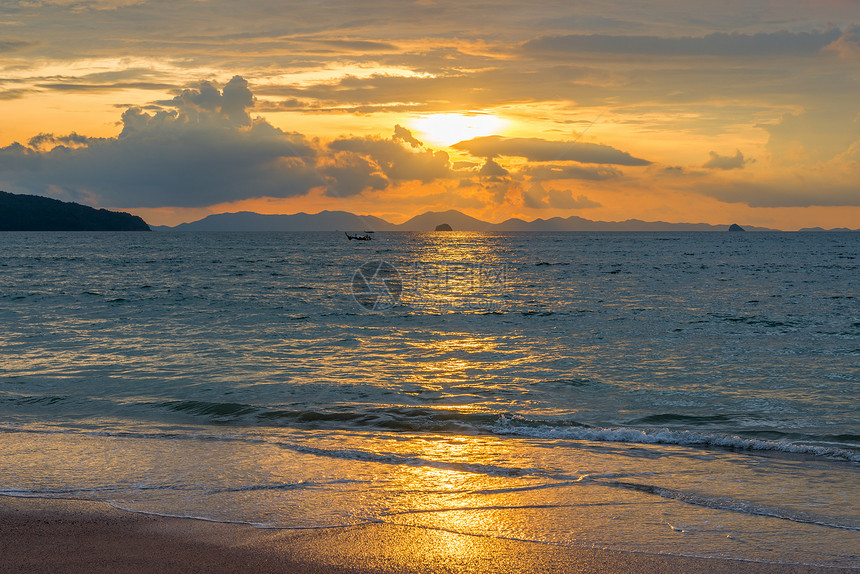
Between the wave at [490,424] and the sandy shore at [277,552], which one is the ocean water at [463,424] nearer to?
the wave at [490,424]

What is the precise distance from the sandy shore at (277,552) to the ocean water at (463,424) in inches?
12.5

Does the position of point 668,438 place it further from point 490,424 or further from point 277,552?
point 277,552

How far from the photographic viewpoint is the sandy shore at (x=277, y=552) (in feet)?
19.5

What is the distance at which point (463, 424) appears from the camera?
41.6 feet

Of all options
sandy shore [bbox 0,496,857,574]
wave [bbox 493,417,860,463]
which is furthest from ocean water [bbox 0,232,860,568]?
sandy shore [bbox 0,496,857,574]

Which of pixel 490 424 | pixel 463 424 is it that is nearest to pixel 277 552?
pixel 463 424

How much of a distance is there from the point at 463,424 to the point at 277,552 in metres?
6.75

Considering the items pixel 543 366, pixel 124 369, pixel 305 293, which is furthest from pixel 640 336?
pixel 305 293

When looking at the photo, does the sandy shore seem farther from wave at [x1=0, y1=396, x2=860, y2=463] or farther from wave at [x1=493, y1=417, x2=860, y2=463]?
wave at [x1=0, y1=396, x2=860, y2=463]

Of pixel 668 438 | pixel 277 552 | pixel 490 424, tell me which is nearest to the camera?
pixel 277 552

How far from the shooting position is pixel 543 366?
19469mm

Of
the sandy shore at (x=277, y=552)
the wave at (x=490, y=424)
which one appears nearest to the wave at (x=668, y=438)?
the wave at (x=490, y=424)

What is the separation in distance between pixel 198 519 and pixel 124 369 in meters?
12.9

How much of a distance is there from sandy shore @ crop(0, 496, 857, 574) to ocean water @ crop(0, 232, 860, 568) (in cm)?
32
